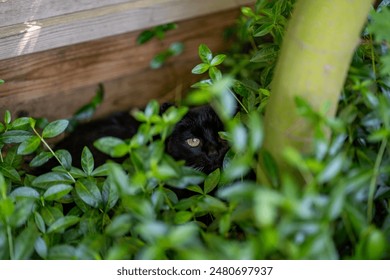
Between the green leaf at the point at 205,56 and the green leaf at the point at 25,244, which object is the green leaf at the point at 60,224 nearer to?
the green leaf at the point at 25,244

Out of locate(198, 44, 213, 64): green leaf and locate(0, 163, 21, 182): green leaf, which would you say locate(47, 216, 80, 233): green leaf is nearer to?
locate(0, 163, 21, 182): green leaf

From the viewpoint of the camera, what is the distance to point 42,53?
173cm

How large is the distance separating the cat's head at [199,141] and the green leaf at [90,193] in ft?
1.68

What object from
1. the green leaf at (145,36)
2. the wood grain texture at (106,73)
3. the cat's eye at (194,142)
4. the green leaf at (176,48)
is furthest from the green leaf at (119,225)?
the green leaf at (176,48)

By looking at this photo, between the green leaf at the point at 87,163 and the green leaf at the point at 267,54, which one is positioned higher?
the green leaf at the point at 267,54

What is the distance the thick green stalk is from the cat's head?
1.83 ft

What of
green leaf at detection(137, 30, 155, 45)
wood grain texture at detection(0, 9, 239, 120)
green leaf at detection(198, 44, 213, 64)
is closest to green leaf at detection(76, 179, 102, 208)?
green leaf at detection(198, 44, 213, 64)

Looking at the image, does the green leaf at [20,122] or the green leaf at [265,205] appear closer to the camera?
the green leaf at [265,205]

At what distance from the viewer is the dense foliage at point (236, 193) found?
0.80 m

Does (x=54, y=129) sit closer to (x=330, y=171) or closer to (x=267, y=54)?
(x=267, y=54)

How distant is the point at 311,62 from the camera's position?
0.97m
